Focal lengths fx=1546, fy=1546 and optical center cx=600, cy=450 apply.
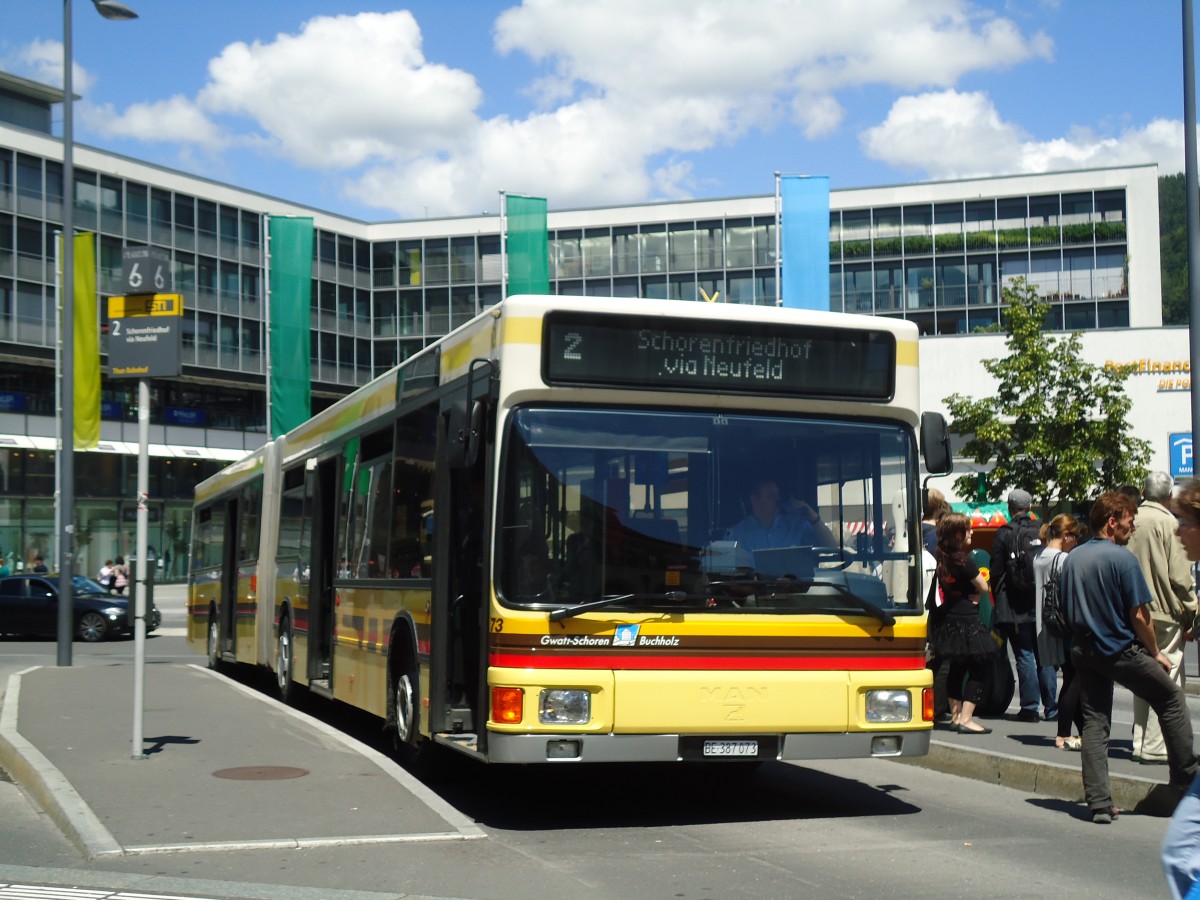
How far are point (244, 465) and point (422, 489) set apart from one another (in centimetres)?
1112

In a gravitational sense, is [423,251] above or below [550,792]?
above

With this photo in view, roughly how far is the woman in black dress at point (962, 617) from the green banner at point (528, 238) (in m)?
28.7

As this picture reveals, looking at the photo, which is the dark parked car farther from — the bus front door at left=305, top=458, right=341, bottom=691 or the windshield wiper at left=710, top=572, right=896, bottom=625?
the windshield wiper at left=710, top=572, right=896, bottom=625

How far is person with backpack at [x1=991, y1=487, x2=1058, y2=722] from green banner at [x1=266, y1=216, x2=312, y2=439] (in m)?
31.5

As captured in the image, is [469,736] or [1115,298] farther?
[1115,298]

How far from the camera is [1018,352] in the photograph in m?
37.5

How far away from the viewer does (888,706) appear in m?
9.05

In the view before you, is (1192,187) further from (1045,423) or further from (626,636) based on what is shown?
(1045,423)

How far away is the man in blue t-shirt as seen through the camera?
346 inches

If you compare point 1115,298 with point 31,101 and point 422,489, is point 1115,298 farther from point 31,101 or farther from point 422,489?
point 422,489

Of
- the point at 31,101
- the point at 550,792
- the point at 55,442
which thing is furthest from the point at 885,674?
the point at 31,101

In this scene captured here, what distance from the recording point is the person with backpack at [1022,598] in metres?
13.3

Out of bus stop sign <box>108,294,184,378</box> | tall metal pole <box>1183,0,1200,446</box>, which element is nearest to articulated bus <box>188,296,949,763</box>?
bus stop sign <box>108,294,184,378</box>

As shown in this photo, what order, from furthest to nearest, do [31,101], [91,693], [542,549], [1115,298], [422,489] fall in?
1. [1115,298]
2. [31,101]
3. [91,693]
4. [422,489]
5. [542,549]
